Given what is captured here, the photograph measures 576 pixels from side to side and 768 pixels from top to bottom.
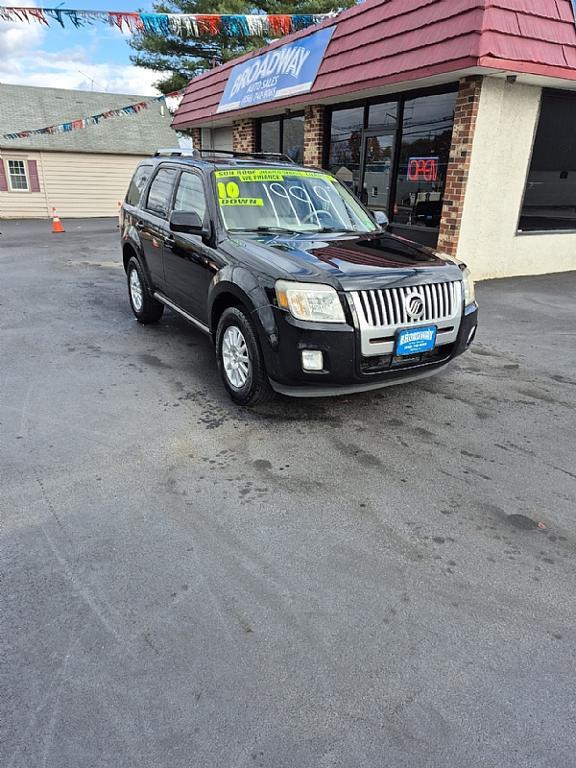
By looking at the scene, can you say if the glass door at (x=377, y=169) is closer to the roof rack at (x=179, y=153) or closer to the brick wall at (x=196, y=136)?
the roof rack at (x=179, y=153)

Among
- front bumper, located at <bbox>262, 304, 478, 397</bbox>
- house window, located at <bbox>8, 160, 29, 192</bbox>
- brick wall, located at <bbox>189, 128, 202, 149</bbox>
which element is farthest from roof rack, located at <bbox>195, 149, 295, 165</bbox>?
house window, located at <bbox>8, 160, 29, 192</bbox>

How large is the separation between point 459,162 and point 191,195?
485 cm

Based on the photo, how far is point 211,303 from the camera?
14.5ft

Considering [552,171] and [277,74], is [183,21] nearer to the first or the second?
[277,74]

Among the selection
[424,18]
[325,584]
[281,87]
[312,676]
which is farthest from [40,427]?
[281,87]

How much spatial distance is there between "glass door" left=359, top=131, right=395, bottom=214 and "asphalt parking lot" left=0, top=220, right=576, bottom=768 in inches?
248

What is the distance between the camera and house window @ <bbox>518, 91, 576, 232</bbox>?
8750 mm

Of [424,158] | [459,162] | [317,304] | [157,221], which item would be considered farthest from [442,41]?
[317,304]

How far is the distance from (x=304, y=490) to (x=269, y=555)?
63cm

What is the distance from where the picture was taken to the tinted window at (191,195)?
4758 mm

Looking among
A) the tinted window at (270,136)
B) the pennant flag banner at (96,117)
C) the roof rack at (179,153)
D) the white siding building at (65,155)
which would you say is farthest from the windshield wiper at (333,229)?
the white siding building at (65,155)

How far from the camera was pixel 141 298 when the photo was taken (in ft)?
21.2

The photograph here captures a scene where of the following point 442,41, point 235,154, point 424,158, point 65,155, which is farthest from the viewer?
point 65,155

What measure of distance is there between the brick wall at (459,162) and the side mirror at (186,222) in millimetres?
5123
